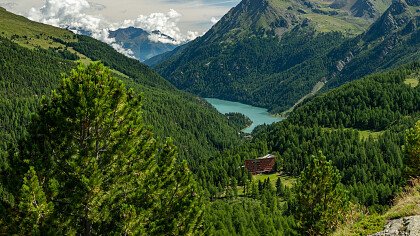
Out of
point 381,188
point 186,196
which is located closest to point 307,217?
point 186,196

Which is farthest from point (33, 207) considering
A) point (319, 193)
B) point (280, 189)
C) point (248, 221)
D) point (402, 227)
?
point (280, 189)

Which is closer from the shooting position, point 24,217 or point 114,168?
point 24,217

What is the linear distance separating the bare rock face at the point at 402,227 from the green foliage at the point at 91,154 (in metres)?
15.6

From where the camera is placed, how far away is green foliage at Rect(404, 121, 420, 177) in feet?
229

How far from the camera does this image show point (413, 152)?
232ft

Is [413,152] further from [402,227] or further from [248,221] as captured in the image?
[248,221]

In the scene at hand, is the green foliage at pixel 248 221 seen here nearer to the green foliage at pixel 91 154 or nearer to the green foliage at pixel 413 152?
the green foliage at pixel 413 152

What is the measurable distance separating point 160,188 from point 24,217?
10196 millimetres

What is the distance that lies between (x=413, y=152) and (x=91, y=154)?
61175 millimetres

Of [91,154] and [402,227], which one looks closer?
[402,227]

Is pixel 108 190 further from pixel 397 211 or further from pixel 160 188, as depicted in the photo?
pixel 397 211

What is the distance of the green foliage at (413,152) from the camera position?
69938 mm

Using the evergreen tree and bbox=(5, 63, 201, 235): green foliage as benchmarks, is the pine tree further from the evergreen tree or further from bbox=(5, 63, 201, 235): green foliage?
the evergreen tree

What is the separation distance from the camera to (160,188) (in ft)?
103
